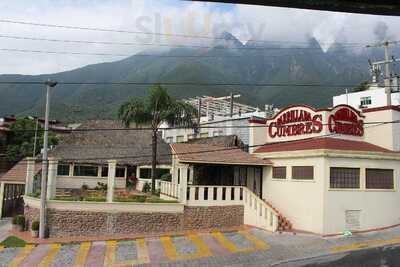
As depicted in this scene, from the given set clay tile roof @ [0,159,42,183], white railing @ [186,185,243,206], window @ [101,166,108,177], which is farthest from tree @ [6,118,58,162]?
white railing @ [186,185,243,206]

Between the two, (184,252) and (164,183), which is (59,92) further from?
(184,252)

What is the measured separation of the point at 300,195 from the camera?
22297 mm

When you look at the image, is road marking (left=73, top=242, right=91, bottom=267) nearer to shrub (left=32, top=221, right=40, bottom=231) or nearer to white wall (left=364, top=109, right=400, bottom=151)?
shrub (left=32, top=221, right=40, bottom=231)

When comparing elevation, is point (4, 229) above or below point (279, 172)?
below

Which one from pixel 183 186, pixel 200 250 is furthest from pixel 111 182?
pixel 200 250

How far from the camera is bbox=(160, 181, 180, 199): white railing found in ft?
79.9

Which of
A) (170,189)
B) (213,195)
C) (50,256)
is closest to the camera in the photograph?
(50,256)

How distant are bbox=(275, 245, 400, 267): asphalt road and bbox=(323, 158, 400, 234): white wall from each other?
3.30 meters

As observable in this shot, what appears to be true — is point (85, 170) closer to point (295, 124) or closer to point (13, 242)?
point (13, 242)

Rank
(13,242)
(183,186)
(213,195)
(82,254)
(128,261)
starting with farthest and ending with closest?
(213,195) < (183,186) < (13,242) < (82,254) < (128,261)

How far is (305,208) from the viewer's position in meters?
21.8

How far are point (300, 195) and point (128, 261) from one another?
9.98 metres

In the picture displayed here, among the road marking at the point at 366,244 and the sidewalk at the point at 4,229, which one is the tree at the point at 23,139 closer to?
the sidewalk at the point at 4,229

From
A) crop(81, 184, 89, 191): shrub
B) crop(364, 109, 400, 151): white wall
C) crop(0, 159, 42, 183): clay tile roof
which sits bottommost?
crop(81, 184, 89, 191): shrub
